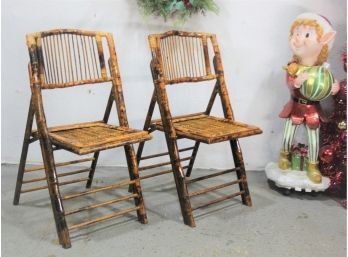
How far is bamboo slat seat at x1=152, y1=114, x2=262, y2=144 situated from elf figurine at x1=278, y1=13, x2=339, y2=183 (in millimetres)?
390

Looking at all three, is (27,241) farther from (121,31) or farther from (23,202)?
(121,31)

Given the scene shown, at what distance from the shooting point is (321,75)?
6.57ft

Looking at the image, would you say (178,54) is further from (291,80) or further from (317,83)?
(317,83)

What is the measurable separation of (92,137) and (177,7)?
975 mm

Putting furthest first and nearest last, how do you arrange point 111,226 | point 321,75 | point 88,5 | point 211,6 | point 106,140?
point 88,5 < point 211,6 < point 321,75 < point 111,226 < point 106,140

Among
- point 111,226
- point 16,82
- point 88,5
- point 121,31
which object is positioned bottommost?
point 111,226

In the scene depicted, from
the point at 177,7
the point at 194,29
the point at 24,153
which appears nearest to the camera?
the point at 24,153

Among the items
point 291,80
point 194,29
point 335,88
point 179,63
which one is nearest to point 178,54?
point 179,63

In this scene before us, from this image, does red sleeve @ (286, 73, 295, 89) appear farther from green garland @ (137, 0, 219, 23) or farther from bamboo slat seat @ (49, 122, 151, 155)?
bamboo slat seat @ (49, 122, 151, 155)

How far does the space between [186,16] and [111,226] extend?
1.25m

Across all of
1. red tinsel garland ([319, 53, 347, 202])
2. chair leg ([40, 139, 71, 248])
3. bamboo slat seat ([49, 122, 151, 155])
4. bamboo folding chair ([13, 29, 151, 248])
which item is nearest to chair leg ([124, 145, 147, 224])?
bamboo folding chair ([13, 29, 151, 248])

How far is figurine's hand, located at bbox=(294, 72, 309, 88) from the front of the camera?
202 cm

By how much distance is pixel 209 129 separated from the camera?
1.85 meters

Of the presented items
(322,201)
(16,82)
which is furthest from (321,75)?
(16,82)
